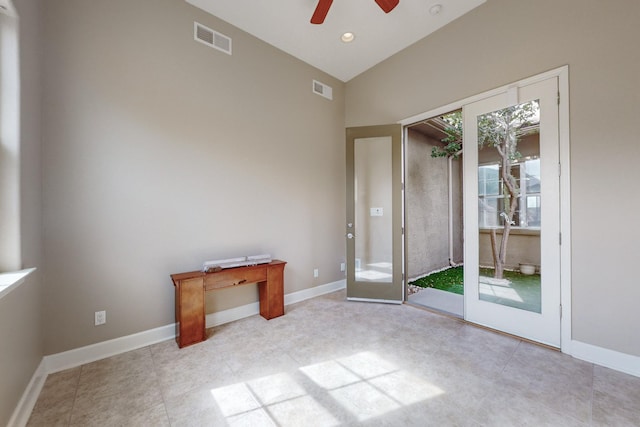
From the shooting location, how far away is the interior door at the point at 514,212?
245 cm

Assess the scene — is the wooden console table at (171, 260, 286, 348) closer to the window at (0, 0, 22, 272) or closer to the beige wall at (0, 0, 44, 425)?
the beige wall at (0, 0, 44, 425)

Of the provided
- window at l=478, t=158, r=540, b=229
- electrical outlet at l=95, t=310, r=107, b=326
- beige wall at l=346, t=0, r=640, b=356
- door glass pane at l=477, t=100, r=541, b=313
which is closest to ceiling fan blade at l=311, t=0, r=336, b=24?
beige wall at l=346, t=0, r=640, b=356

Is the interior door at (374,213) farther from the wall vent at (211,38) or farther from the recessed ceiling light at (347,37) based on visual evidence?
the wall vent at (211,38)

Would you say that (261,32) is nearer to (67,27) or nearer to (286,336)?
(67,27)

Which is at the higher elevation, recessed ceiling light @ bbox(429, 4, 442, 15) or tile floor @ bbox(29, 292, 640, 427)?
recessed ceiling light @ bbox(429, 4, 442, 15)

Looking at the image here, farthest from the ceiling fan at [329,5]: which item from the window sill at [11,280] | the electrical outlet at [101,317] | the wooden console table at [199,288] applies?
the electrical outlet at [101,317]

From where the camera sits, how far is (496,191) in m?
2.86

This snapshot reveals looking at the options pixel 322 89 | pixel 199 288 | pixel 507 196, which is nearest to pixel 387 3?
pixel 322 89

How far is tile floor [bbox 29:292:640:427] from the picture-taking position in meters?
1.61

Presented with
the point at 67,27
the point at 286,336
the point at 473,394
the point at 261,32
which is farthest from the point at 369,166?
the point at 67,27

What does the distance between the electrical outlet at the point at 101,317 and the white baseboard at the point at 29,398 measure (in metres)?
0.40

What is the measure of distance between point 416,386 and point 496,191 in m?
2.25

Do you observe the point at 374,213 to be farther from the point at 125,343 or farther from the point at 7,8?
the point at 7,8

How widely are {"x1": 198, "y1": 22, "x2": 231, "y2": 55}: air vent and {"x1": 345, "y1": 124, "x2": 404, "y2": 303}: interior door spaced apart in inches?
77.9
